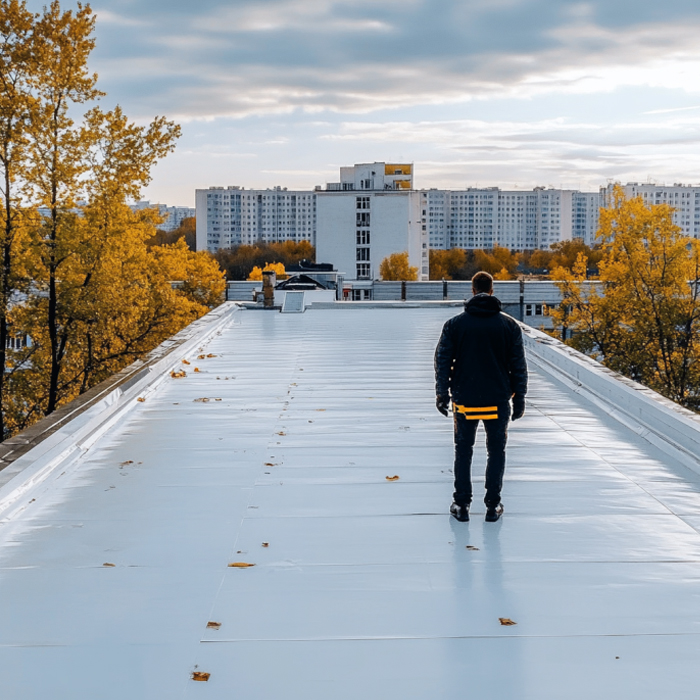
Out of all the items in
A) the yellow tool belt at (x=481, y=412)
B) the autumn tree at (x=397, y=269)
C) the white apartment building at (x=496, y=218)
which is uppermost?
the white apartment building at (x=496, y=218)

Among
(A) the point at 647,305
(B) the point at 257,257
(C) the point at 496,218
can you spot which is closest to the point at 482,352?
(A) the point at 647,305

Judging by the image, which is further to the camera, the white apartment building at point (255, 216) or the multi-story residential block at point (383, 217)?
the white apartment building at point (255, 216)

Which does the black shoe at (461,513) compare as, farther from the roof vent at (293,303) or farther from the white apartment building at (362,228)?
the white apartment building at (362,228)

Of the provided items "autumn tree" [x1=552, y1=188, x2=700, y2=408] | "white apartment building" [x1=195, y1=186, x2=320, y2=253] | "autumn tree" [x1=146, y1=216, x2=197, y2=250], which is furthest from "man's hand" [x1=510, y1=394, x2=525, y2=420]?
"white apartment building" [x1=195, y1=186, x2=320, y2=253]

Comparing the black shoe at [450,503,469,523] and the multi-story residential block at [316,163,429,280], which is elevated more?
the multi-story residential block at [316,163,429,280]

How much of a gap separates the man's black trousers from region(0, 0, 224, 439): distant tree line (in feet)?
61.3

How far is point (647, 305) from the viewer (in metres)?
33.4

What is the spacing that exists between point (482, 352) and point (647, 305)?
96.3 ft

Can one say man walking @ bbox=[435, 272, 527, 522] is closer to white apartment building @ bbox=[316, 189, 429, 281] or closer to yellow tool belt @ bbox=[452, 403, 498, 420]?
yellow tool belt @ bbox=[452, 403, 498, 420]

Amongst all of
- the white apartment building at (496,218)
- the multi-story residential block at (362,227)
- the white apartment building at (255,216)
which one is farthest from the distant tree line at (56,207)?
the white apartment building at (496,218)

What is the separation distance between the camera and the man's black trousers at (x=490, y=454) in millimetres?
5781

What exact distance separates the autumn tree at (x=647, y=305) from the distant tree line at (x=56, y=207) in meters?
16.7

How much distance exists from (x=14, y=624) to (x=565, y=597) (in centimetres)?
255

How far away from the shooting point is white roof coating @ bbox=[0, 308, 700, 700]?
12.6ft
